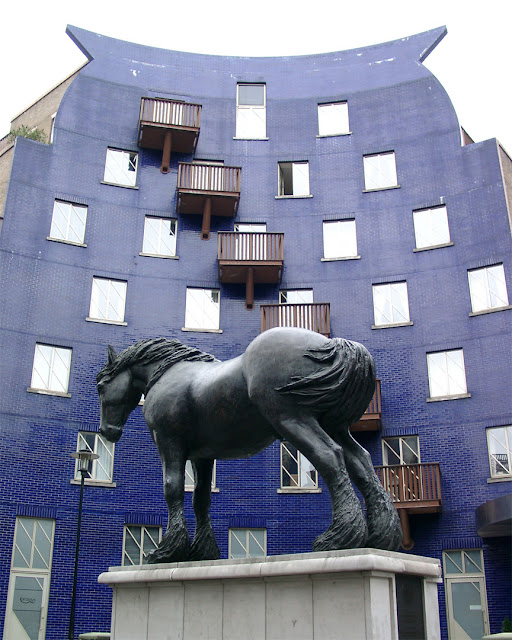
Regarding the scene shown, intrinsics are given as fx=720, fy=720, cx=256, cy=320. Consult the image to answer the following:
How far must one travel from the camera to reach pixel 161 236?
30.9 metres

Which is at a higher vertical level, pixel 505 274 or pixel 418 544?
pixel 505 274

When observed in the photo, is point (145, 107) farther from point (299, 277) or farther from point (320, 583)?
point (320, 583)

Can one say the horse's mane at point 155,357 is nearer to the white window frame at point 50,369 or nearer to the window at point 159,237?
the white window frame at point 50,369

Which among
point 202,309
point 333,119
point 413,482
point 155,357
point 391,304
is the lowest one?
point 155,357

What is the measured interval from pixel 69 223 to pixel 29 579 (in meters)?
13.8

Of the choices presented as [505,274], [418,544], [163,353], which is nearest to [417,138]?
[505,274]

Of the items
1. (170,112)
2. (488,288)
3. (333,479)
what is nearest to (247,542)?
(488,288)

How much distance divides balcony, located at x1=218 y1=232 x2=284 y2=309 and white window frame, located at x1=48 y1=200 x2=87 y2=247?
5.75 m

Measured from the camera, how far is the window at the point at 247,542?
1022 inches

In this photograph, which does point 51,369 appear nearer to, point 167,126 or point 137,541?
point 137,541

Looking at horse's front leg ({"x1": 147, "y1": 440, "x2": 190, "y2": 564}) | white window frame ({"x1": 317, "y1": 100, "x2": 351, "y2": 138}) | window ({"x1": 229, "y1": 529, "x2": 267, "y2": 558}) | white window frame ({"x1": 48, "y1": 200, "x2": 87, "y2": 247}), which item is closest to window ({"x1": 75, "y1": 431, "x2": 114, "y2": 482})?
window ({"x1": 229, "y1": 529, "x2": 267, "y2": 558})

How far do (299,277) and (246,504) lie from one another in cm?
964

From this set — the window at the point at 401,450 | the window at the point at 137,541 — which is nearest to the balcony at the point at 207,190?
the window at the point at 401,450

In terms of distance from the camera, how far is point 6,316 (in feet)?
87.9
